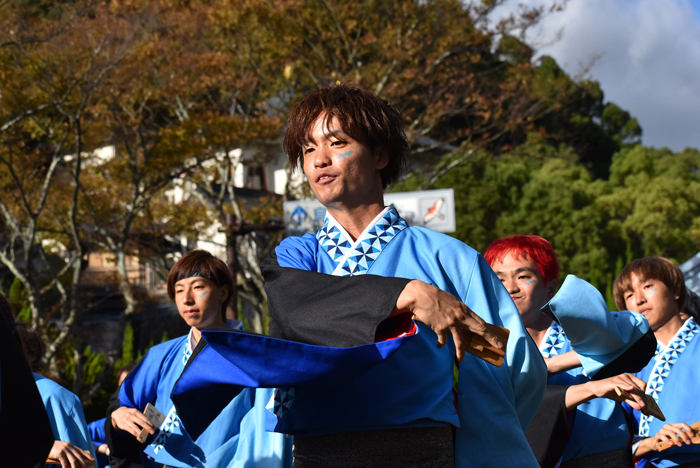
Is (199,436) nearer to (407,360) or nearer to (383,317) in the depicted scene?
(407,360)

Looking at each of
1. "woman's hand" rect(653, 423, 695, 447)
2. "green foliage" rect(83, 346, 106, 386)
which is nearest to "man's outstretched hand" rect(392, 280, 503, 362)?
"woman's hand" rect(653, 423, 695, 447)

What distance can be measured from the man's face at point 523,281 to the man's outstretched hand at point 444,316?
4.98 feet

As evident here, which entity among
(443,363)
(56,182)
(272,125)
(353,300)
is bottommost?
(443,363)

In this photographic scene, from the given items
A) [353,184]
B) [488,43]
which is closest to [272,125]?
[488,43]

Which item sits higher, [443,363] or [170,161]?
[170,161]

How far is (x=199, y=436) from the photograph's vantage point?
289cm

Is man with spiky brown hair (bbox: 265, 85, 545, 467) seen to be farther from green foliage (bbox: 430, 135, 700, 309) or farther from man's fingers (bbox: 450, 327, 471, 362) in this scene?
green foliage (bbox: 430, 135, 700, 309)

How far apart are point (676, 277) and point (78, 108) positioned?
8.38m

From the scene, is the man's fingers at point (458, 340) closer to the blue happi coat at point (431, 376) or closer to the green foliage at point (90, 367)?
the blue happi coat at point (431, 376)

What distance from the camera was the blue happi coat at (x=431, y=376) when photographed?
1640 mm

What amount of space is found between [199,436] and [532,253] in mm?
1609

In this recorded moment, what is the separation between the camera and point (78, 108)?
31.7 ft

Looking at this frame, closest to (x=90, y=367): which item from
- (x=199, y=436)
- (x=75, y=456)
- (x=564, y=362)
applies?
(x=75, y=456)

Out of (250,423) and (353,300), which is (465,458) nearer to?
(353,300)
